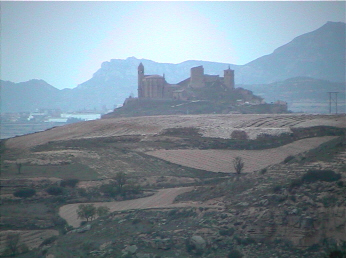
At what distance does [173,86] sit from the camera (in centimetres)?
6469

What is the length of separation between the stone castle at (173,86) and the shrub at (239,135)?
3164 cm

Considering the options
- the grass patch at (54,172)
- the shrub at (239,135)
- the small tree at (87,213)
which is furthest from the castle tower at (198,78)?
the small tree at (87,213)

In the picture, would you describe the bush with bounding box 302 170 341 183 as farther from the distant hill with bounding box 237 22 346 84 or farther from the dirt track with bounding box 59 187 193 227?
the distant hill with bounding box 237 22 346 84

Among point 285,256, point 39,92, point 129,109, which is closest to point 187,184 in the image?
point 285,256

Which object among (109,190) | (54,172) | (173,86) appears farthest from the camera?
(173,86)

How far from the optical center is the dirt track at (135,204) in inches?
623

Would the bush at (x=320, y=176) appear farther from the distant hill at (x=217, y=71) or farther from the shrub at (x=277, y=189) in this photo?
the distant hill at (x=217, y=71)

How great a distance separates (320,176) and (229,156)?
36.7ft

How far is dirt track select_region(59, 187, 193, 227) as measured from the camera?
52.0 ft

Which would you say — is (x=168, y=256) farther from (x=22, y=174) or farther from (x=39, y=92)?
(x=39, y=92)

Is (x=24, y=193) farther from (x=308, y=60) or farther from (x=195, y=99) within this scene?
(x=308, y=60)

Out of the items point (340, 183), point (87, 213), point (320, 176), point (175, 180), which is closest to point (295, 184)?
point (320, 176)

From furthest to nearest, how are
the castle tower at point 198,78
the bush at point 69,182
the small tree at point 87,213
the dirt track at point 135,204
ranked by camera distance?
the castle tower at point 198,78
the bush at point 69,182
the dirt track at point 135,204
the small tree at point 87,213

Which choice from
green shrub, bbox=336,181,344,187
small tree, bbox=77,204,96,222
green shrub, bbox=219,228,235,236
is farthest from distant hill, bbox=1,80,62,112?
green shrub, bbox=336,181,344,187
